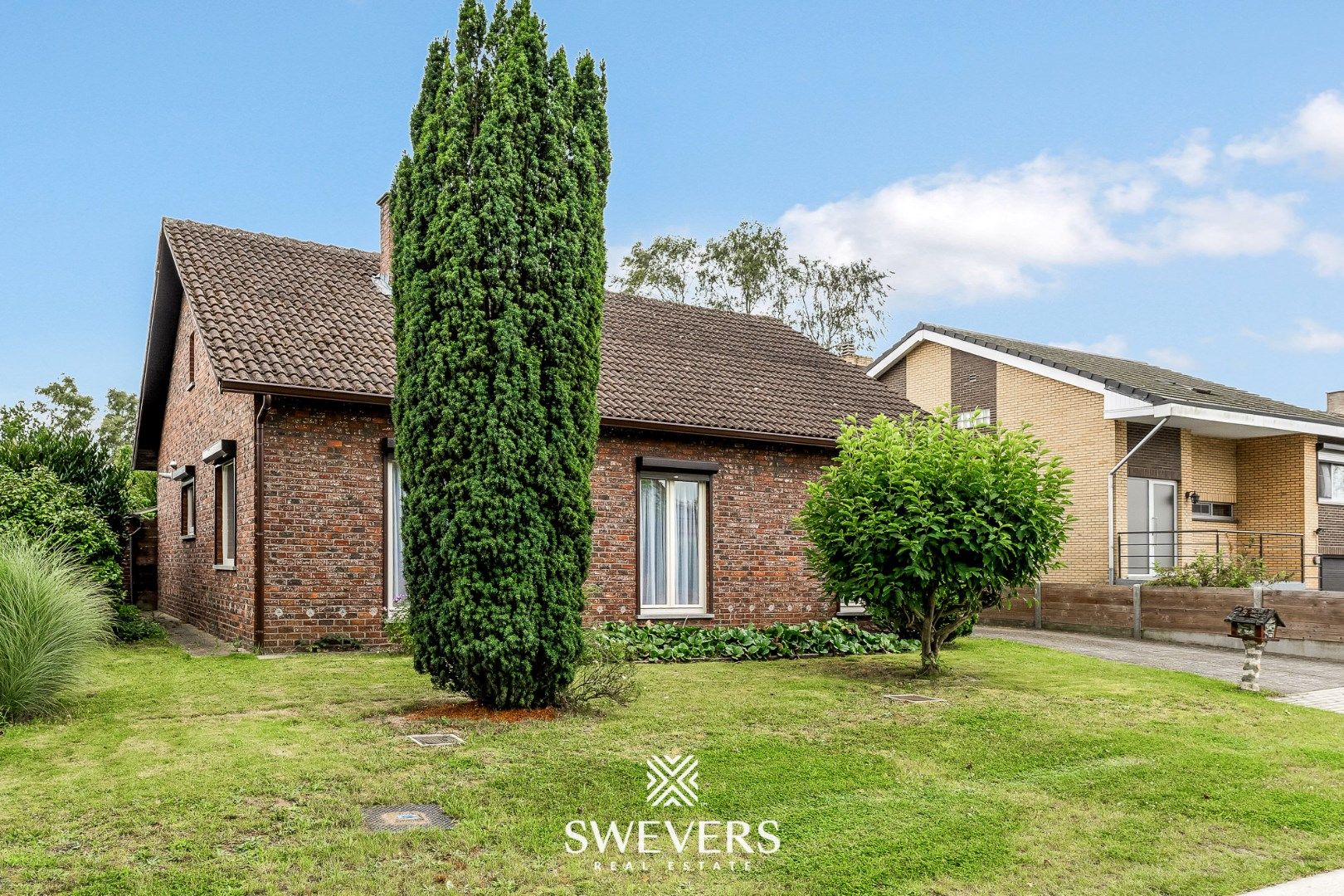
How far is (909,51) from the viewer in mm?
14102

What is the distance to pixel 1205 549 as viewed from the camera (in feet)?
71.9

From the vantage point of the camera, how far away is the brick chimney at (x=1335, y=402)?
27109mm

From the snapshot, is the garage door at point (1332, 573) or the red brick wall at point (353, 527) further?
the garage door at point (1332, 573)

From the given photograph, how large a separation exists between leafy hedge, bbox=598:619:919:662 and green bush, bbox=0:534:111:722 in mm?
5747

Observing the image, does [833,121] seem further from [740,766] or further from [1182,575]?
[740,766]

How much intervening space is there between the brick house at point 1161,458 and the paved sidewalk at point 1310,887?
15134 mm

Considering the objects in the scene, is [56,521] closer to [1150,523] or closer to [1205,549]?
[1150,523]

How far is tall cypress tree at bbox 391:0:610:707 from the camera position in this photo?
25.0 feet

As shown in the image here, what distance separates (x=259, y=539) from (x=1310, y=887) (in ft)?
34.1

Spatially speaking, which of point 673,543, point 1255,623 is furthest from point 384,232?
point 1255,623

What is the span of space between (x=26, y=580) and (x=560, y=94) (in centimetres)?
572

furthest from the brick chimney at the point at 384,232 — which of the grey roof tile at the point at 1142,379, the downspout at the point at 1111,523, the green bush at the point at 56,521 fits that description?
the downspout at the point at 1111,523

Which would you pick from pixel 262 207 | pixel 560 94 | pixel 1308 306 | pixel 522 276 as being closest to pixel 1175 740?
pixel 522 276

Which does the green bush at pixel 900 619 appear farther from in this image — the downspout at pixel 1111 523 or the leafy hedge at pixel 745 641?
the downspout at pixel 1111 523
